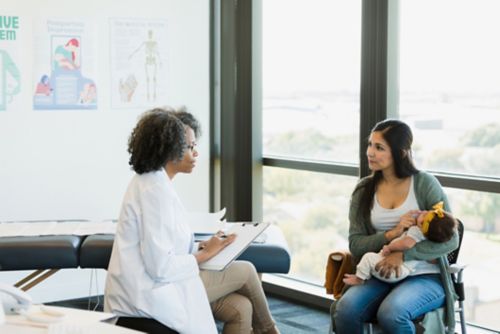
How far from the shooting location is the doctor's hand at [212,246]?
3688 millimetres

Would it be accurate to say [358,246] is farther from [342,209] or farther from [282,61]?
[282,61]

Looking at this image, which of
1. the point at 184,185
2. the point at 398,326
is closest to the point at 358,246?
the point at 398,326

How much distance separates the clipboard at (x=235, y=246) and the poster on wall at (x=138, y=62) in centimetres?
200

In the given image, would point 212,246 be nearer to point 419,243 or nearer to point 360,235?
point 360,235

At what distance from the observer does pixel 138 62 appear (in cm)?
579

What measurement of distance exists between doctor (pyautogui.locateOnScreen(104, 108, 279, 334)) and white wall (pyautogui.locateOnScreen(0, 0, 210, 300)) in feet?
6.54

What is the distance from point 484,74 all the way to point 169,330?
86.5 inches

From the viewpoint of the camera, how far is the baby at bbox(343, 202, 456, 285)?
3.72m

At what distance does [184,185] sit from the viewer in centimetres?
604


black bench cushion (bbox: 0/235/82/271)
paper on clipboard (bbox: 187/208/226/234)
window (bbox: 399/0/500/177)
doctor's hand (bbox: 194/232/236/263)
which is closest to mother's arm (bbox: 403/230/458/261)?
doctor's hand (bbox: 194/232/236/263)

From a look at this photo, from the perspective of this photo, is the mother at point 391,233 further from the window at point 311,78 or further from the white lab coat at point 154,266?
the window at point 311,78

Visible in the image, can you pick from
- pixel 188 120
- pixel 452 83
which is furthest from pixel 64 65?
pixel 452 83

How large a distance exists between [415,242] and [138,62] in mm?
2679

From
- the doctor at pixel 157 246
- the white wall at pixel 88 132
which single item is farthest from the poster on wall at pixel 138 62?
the doctor at pixel 157 246
